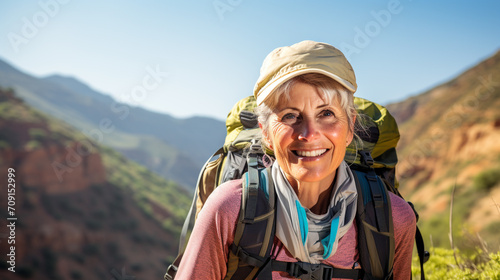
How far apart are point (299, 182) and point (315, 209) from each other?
0.14 m

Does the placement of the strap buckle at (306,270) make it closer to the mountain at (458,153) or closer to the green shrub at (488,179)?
the mountain at (458,153)

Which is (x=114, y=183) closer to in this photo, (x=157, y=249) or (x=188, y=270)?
(x=157, y=249)

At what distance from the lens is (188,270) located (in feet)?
4.36

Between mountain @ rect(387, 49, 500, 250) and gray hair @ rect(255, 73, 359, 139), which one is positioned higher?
gray hair @ rect(255, 73, 359, 139)

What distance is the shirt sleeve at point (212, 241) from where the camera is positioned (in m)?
1.33

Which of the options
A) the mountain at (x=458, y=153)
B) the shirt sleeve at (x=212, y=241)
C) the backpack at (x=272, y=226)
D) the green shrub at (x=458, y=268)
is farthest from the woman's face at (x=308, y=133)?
the mountain at (x=458, y=153)

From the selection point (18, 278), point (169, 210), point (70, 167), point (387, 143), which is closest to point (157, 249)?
point (169, 210)


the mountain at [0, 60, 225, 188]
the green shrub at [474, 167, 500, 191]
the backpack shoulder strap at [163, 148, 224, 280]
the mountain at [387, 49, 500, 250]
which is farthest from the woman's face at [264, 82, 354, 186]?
the mountain at [0, 60, 225, 188]

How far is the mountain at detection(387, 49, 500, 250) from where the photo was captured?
18.8 meters

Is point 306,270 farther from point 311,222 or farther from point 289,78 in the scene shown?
point 289,78

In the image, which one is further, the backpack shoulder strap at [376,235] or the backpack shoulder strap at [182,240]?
the backpack shoulder strap at [182,240]

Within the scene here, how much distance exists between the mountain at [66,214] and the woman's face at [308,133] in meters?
27.1

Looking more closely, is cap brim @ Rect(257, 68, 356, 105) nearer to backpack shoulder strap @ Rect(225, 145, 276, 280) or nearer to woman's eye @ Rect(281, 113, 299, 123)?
woman's eye @ Rect(281, 113, 299, 123)

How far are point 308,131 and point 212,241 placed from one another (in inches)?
20.9
